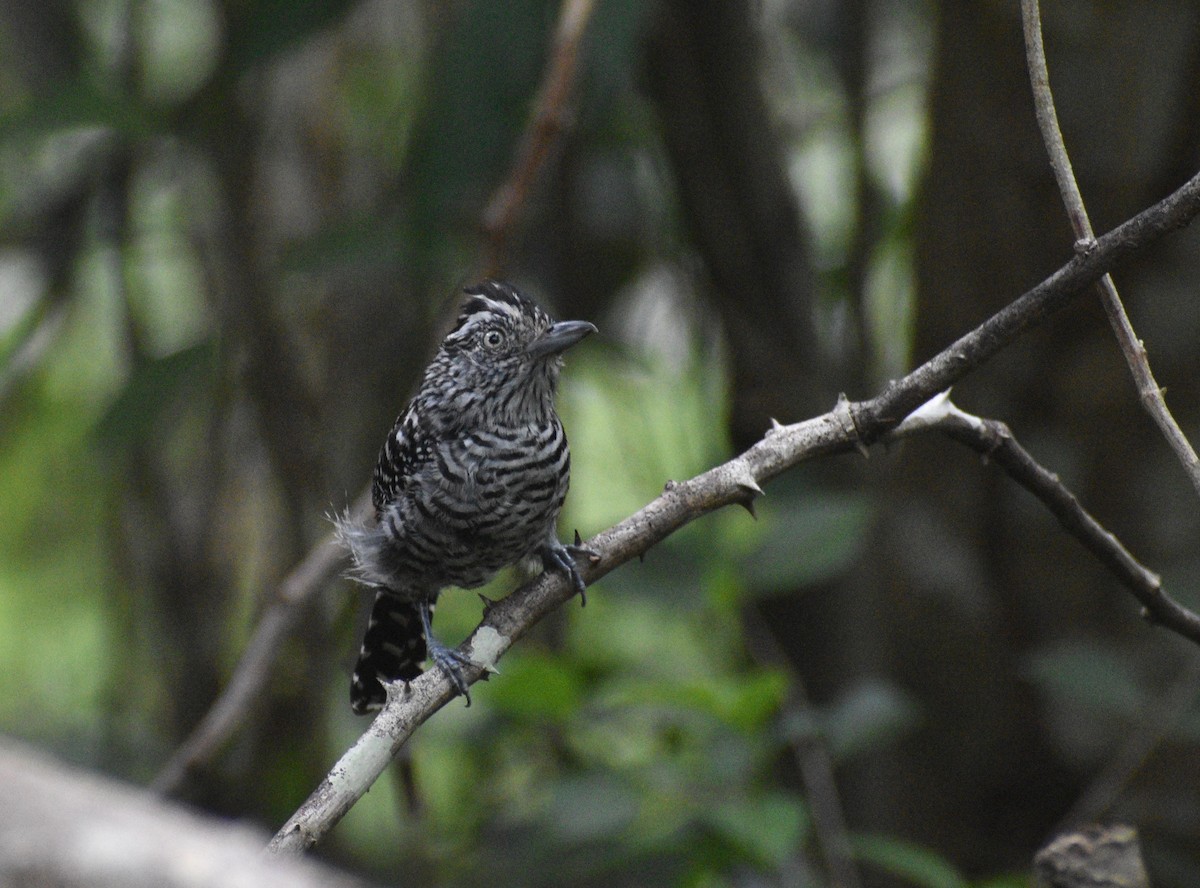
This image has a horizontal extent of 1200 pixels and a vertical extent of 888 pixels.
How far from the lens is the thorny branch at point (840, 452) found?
5.41 feet

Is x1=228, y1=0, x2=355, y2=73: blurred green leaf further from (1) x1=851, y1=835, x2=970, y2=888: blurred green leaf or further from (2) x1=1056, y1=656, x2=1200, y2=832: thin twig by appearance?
(2) x1=1056, y1=656, x2=1200, y2=832: thin twig

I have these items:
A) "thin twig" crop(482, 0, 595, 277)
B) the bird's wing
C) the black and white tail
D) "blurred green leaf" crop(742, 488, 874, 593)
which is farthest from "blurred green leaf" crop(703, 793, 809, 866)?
"thin twig" crop(482, 0, 595, 277)

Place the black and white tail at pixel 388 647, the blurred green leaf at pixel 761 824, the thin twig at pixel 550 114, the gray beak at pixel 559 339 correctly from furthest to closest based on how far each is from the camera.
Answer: the black and white tail at pixel 388 647 < the gray beak at pixel 559 339 < the thin twig at pixel 550 114 < the blurred green leaf at pixel 761 824

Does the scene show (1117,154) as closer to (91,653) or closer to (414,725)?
(414,725)

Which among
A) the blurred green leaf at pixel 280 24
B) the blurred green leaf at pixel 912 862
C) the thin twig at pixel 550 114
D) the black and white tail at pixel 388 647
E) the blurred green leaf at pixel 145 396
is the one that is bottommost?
the blurred green leaf at pixel 912 862

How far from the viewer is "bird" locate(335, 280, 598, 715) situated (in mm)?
3076

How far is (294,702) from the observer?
17.2 ft

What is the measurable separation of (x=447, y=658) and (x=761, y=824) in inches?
35.6

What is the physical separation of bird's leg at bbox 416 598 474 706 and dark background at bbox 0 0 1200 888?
272 mm

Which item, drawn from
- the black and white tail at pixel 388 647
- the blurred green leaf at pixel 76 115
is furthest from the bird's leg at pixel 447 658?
the blurred green leaf at pixel 76 115

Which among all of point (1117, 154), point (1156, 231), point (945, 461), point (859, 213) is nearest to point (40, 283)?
point (859, 213)

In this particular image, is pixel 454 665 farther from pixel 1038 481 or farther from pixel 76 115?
pixel 76 115

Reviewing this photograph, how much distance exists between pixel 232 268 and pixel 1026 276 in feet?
8.31

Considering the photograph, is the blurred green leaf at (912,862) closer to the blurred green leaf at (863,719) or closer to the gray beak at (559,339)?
the blurred green leaf at (863,719)
